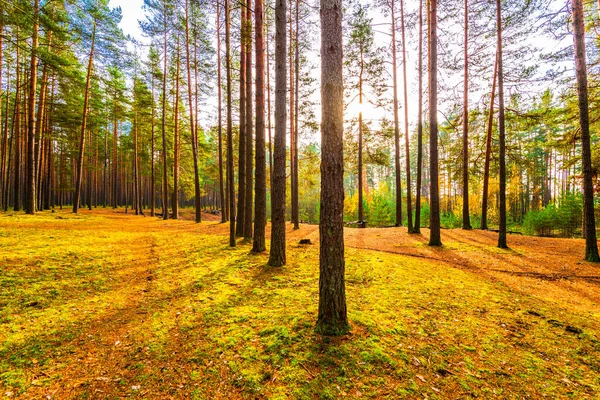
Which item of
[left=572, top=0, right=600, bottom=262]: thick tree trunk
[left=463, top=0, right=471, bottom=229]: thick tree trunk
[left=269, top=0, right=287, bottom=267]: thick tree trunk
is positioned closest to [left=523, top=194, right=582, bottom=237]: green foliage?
[left=463, top=0, right=471, bottom=229]: thick tree trunk

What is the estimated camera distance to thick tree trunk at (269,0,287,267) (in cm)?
648

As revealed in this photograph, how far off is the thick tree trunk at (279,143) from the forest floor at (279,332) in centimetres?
65

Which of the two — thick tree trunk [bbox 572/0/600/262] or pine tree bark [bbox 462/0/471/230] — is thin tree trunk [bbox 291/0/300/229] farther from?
thick tree trunk [bbox 572/0/600/262]

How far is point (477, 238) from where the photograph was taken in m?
11.9

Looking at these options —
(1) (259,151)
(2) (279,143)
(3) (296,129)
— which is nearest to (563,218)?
(3) (296,129)

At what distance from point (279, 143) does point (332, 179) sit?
147 inches

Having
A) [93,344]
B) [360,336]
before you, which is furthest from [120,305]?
[360,336]

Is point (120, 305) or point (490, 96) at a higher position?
point (490, 96)

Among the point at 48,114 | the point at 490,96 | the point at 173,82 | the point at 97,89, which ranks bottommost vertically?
the point at 490,96

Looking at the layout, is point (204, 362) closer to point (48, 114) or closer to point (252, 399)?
point (252, 399)

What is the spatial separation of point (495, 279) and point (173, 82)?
78.8 ft

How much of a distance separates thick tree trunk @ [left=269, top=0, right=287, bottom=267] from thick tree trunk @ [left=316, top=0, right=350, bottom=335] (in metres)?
3.25

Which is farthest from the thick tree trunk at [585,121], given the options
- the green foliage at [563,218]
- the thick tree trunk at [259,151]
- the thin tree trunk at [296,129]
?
the green foliage at [563,218]

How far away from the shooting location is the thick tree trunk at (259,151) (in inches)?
291
